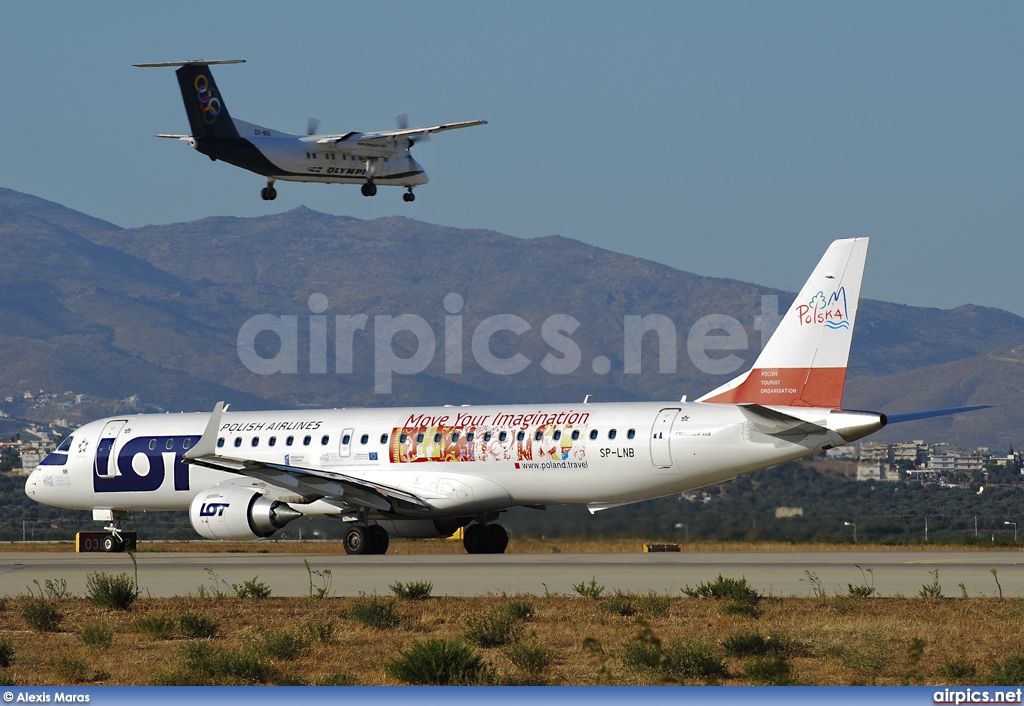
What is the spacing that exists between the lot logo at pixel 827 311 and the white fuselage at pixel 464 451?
6.36ft

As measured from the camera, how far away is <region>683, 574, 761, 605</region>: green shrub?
20594 mm

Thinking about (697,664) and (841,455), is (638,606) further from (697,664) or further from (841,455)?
(841,455)

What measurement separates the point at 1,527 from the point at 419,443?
168 feet

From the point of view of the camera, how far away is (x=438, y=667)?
1442cm

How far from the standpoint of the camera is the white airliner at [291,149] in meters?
38.6

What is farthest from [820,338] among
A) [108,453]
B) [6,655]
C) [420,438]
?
[6,655]

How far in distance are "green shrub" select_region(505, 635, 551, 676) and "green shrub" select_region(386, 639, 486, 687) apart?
0.53 metres

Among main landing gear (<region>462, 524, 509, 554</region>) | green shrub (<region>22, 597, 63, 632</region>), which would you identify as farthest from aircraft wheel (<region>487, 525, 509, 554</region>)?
green shrub (<region>22, 597, 63, 632</region>)

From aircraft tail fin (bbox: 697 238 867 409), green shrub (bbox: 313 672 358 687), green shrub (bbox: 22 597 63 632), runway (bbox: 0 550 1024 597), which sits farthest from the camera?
aircraft tail fin (bbox: 697 238 867 409)

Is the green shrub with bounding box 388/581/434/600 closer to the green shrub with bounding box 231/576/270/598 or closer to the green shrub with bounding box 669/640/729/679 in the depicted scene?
the green shrub with bounding box 231/576/270/598

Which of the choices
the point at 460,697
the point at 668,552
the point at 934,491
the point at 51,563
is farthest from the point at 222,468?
the point at 934,491

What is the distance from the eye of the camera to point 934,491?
65875 millimetres

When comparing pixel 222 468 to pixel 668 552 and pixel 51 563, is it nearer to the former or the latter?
pixel 51 563

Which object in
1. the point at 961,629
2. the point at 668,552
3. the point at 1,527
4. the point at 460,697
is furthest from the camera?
the point at 1,527
